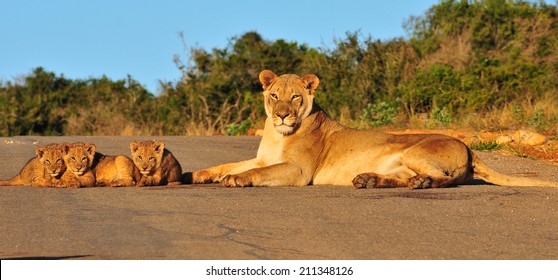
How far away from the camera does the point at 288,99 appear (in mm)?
11008

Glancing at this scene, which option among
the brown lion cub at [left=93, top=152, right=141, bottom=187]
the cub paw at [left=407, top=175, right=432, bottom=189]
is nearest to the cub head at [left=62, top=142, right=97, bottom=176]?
the brown lion cub at [left=93, top=152, right=141, bottom=187]

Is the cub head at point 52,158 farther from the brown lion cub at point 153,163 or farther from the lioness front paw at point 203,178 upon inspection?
the lioness front paw at point 203,178

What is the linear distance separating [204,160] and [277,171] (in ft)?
12.1

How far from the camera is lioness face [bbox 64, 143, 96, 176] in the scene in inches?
388

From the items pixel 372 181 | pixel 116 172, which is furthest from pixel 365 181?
pixel 116 172

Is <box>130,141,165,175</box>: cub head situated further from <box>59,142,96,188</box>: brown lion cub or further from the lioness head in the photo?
the lioness head

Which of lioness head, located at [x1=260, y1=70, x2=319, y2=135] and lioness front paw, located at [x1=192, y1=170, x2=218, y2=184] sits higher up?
lioness head, located at [x1=260, y1=70, x2=319, y2=135]

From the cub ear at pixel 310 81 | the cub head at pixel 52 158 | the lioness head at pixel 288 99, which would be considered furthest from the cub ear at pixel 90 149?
the cub ear at pixel 310 81

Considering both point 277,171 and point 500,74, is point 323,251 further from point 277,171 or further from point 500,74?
point 500,74

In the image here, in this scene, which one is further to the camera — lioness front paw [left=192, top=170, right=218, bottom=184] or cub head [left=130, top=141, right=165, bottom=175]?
lioness front paw [left=192, top=170, right=218, bottom=184]

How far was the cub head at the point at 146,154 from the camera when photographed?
10016 mm

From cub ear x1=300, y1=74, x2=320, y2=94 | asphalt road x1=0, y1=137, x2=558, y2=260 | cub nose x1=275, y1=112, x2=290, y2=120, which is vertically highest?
cub ear x1=300, y1=74, x2=320, y2=94

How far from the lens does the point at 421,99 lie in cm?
2172

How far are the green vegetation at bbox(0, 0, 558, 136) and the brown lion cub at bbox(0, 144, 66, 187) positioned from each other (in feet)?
28.7
